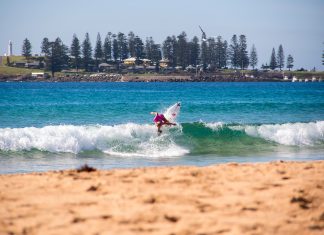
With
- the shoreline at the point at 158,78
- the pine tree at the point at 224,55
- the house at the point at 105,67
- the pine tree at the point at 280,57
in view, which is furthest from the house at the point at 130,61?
the pine tree at the point at 280,57

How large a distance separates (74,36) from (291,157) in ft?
367

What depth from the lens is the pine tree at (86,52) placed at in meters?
122

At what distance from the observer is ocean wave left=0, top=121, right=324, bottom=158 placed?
1578cm

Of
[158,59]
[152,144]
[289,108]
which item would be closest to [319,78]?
[158,59]

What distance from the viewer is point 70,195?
616 centimetres

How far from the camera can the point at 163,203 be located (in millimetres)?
5801

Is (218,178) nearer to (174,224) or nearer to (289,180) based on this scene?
(289,180)

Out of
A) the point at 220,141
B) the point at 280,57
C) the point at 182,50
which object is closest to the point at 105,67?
the point at 182,50

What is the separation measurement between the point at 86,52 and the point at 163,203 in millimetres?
120036

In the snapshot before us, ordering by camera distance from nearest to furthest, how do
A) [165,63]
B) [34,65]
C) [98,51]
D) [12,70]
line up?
[12,70] < [98,51] < [34,65] < [165,63]

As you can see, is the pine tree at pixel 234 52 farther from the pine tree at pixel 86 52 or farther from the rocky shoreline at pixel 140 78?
the pine tree at pixel 86 52

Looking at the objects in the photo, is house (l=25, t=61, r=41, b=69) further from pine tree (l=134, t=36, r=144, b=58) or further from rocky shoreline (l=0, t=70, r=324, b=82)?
pine tree (l=134, t=36, r=144, b=58)

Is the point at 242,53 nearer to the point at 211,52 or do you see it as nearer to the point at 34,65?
the point at 211,52

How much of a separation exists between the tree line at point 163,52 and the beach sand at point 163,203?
11833 cm
